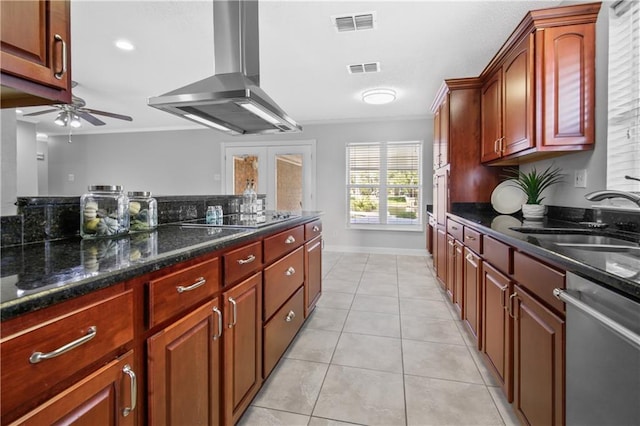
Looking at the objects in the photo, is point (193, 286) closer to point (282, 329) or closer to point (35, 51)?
point (35, 51)

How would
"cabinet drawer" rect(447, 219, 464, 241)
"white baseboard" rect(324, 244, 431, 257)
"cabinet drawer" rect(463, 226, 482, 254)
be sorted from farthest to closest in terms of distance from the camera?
"white baseboard" rect(324, 244, 431, 257)
"cabinet drawer" rect(447, 219, 464, 241)
"cabinet drawer" rect(463, 226, 482, 254)

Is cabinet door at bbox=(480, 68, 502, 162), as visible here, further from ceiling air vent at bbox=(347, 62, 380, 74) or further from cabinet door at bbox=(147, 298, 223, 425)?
cabinet door at bbox=(147, 298, 223, 425)

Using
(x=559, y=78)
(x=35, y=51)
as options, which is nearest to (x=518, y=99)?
(x=559, y=78)

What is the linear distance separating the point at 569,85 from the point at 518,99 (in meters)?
0.33

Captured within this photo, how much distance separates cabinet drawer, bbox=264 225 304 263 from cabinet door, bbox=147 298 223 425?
20.7 inches

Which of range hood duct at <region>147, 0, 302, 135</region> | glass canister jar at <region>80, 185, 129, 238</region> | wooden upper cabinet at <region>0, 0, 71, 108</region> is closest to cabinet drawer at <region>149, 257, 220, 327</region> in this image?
glass canister jar at <region>80, 185, 129, 238</region>

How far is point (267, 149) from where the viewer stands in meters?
6.19

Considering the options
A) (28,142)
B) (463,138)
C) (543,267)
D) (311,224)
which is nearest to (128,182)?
(28,142)

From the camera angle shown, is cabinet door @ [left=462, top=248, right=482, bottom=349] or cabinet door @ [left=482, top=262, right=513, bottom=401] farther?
cabinet door @ [left=462, top=248, right=482, bottom=349]

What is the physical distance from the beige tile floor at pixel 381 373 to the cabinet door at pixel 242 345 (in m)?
0.19

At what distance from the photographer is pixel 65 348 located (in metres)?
0.61

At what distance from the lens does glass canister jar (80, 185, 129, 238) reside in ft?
4.02

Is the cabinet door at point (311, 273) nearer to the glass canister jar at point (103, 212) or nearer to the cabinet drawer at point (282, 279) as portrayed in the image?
the cabinet drawer at point (282, 279)

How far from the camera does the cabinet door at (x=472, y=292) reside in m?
2.02
